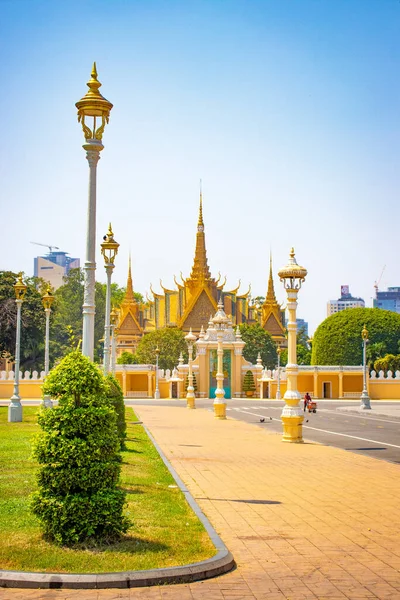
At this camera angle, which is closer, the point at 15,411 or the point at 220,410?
the point at 15,411

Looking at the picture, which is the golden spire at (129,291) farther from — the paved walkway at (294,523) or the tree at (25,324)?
the paved walkway at (294,523)

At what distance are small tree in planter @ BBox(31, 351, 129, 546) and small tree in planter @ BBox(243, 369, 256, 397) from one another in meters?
60.6

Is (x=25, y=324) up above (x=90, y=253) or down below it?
above

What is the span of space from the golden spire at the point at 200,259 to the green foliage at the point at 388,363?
3191cm

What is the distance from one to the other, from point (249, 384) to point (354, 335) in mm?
10415

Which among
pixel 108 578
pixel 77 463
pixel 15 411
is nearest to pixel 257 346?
pixel 15 411

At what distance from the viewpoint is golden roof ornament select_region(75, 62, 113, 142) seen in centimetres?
1165

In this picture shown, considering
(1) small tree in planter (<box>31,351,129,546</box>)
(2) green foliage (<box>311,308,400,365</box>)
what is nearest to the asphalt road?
(1) small tree in planter (<box>31,351,129,546</box>)

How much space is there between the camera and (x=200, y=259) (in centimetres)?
10100

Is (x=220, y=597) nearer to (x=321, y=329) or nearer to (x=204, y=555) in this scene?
(x=204, y=555)

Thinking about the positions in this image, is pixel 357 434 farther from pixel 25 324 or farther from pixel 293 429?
pixel 25 324

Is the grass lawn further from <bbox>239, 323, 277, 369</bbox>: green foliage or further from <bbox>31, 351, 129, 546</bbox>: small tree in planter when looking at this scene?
<bbox>239, 323, 277, 369</bbox>: green foliage

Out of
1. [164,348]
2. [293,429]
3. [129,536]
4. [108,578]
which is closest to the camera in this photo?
[108,578]

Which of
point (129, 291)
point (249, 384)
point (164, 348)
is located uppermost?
point (129, 291)
